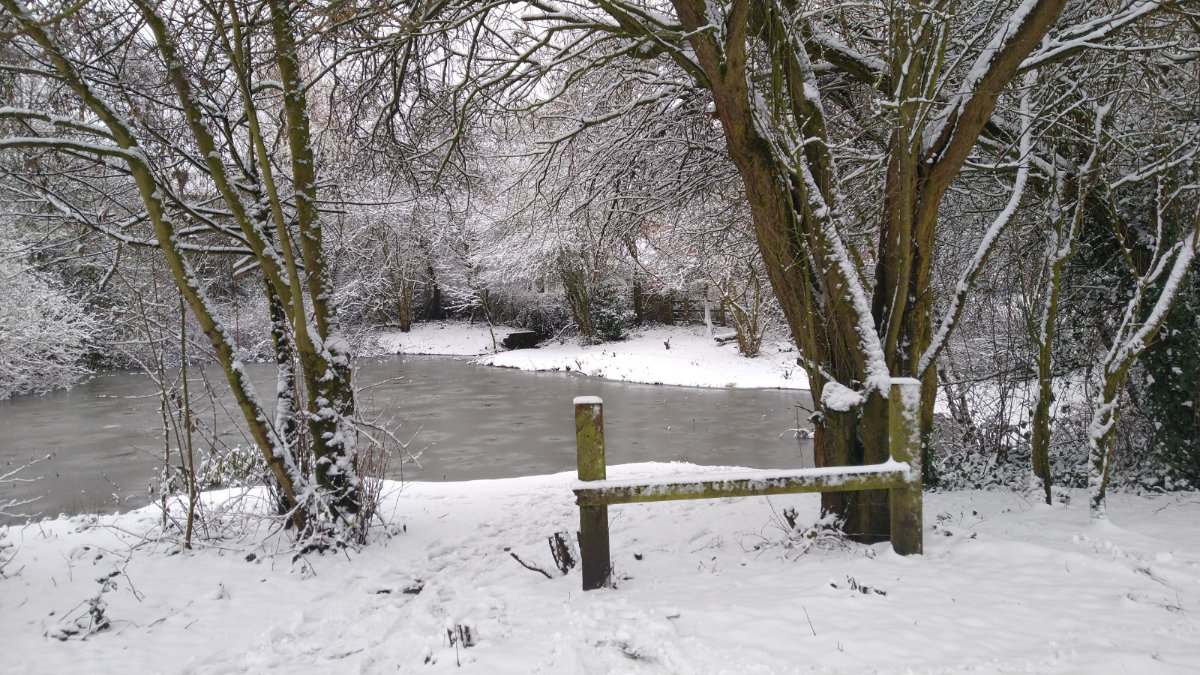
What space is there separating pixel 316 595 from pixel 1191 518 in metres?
5.66

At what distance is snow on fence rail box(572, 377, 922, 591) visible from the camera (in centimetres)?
338

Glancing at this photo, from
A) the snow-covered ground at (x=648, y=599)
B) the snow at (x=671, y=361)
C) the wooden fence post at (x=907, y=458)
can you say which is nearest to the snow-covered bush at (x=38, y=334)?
A: the snow at (x=671, y=361)

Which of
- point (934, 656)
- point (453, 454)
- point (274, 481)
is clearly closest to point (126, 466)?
point (453, 454)

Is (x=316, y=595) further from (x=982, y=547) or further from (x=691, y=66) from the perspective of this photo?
(x=691, y=66)

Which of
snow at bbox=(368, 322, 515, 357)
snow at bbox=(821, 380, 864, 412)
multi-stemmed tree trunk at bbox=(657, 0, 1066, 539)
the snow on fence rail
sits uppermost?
multi-stemmed tree trunk at bbox=(657, 0, 1066, 539)

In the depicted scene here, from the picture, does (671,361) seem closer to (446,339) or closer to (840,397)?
(446,339)

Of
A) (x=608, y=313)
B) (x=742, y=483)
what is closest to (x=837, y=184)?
(x=742, y=483)

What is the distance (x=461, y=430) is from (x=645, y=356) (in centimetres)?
1071

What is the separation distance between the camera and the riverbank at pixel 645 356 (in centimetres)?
1908

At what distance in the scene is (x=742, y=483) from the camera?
11.1 ft

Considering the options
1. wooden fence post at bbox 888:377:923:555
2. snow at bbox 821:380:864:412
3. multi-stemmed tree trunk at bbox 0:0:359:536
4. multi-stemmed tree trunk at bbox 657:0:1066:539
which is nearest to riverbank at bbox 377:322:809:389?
multi-stemmed tree trunk at bbox 657:0:1066:539

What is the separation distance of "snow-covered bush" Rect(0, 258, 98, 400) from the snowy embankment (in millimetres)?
13634

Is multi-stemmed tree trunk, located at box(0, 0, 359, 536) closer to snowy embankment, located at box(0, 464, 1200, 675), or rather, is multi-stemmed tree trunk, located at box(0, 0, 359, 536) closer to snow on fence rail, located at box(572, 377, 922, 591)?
snowy embankment, located at box(0, 464, 1200, 675)

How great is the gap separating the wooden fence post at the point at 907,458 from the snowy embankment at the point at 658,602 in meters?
0.13
